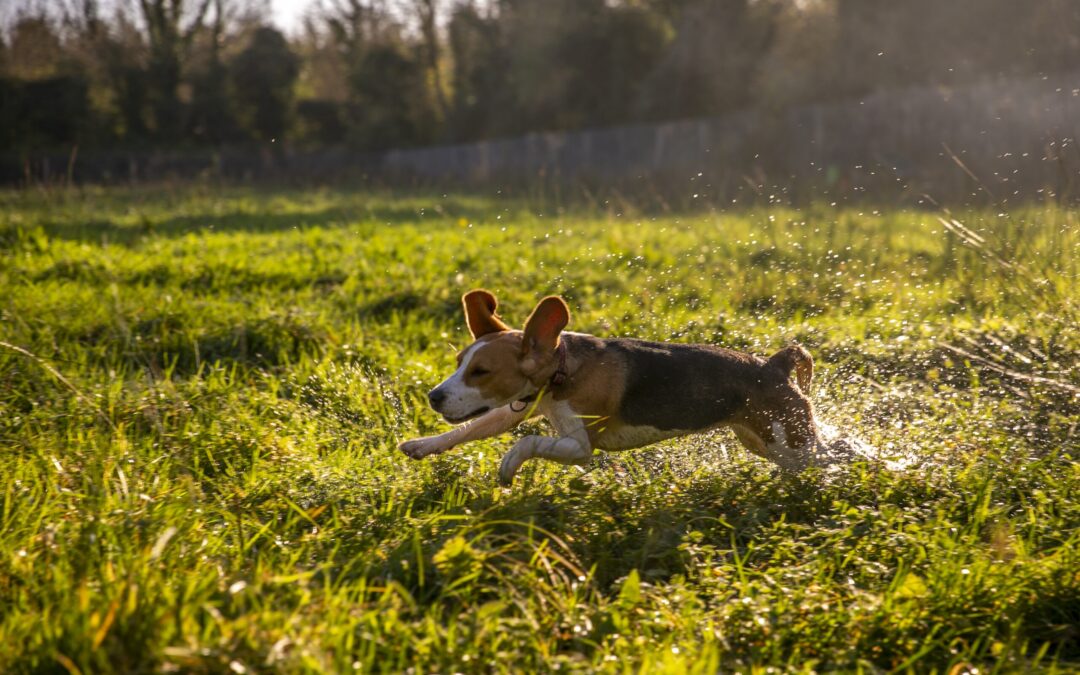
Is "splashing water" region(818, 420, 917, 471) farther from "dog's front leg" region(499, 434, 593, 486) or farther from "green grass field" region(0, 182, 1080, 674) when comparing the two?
"dog's front leg" region(499, 434, 593, 486)

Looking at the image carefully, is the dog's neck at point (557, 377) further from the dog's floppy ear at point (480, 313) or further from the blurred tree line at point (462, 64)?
the blurred tree line at point (462, 64)

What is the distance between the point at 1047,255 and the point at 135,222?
10.9m

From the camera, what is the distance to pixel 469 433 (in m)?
4.49

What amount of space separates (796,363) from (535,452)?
1584 mm

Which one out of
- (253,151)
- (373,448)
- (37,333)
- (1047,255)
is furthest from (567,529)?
(253,151)

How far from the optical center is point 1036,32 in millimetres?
17828

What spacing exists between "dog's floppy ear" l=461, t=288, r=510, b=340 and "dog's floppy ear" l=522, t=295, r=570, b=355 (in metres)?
0.38

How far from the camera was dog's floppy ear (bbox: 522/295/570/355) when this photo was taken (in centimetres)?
418

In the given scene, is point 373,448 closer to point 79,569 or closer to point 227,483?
point 227,483

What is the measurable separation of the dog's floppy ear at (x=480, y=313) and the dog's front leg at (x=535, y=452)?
70 centimetres

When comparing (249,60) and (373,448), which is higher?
(249,60)

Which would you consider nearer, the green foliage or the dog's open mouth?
the dog's open mouth

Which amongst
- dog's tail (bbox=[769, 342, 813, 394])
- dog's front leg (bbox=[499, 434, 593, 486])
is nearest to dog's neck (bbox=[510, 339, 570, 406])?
dog's front leg (bbox=[499, 434, 593, 486])

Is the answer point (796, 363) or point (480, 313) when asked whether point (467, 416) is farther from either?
point (796, 363)
